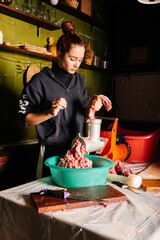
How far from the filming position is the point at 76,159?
1.15 metres

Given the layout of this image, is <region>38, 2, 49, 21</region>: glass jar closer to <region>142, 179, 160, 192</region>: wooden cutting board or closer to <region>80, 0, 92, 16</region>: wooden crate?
<region>80, 0, 92, 16</region>: wooden crate

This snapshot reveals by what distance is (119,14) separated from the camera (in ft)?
13.8

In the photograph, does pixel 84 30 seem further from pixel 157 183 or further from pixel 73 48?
pixel 157 183

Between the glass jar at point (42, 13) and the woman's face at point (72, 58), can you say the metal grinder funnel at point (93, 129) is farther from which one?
the glass jar at point (42, 13)

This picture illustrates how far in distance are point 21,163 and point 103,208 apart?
183 cm

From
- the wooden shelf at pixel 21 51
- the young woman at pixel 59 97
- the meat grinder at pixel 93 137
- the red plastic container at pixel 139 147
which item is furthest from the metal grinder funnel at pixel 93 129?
the wooden shelf at pixel 21 51

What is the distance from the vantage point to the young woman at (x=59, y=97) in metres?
1.44

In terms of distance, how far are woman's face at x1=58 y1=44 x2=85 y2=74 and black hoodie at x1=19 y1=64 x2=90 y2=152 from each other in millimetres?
70

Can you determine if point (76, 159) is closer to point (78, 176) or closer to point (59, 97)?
point (78, 176)

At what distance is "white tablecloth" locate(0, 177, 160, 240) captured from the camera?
736mm

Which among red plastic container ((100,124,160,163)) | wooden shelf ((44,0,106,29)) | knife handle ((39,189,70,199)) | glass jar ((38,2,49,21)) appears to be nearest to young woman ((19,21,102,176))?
red plastic container ((100,124,160,163))

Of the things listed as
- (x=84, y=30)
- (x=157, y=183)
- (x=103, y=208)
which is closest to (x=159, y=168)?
(x=157, y=183)

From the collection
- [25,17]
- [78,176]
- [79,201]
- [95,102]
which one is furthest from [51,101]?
[25,17]

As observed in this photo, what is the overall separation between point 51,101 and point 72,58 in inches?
12.6
